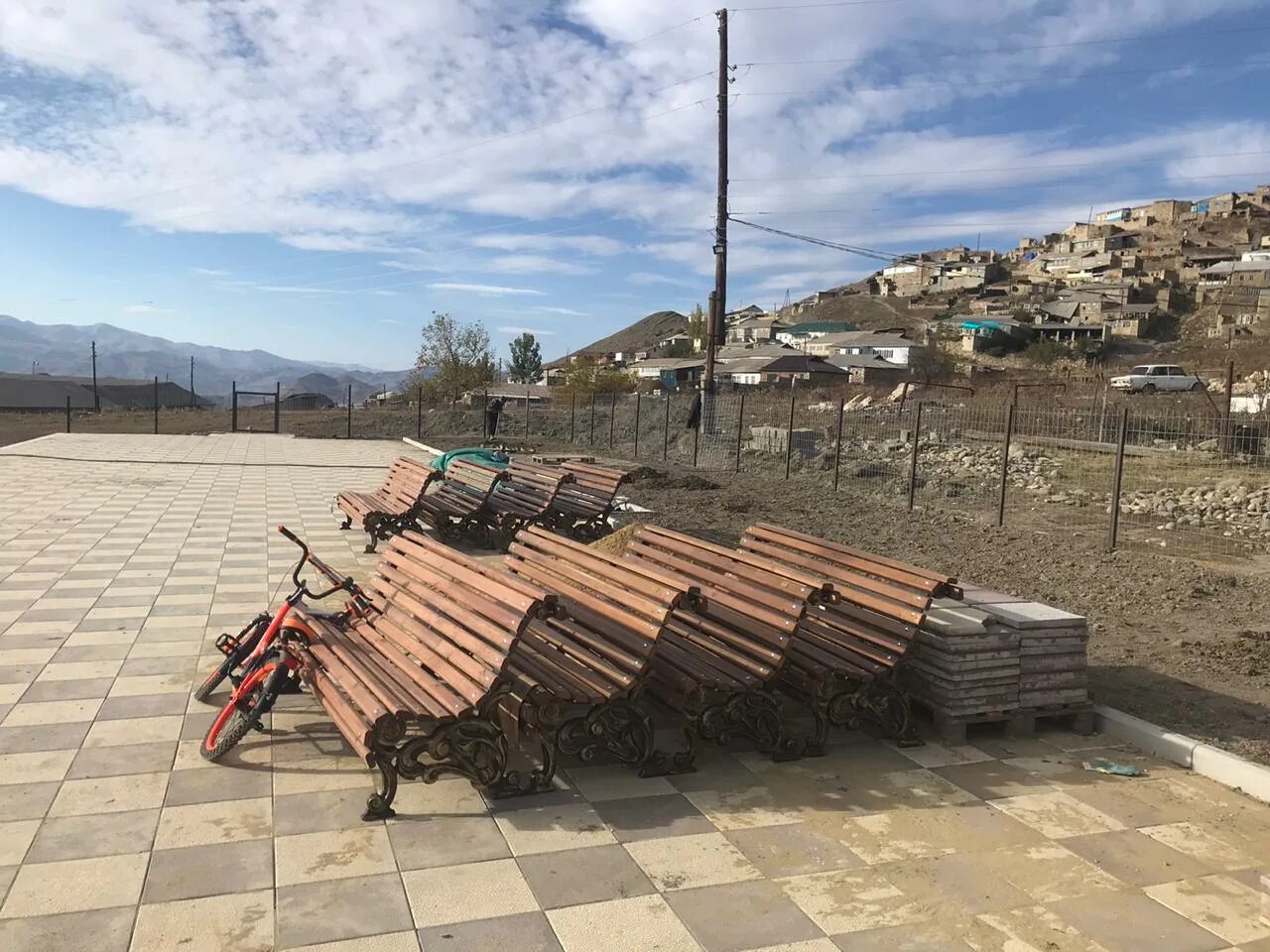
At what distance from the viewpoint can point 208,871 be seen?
3.30 m

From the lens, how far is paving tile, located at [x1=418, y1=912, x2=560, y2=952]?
9.48 ft

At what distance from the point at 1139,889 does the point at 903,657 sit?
1542 mm

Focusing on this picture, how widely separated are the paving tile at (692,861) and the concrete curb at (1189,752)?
2487 millimetres

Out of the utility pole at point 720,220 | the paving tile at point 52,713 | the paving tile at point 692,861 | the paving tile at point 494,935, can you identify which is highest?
the utility pole at point 720,220

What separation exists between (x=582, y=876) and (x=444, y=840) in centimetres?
60

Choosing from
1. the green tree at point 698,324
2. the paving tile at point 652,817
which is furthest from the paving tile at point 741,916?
the green tree at point 698,324

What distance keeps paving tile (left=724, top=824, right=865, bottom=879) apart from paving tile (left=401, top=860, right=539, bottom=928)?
0.88 meters

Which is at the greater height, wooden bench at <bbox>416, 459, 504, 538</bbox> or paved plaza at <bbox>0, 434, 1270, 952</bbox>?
wooden bench at <bbox>416, 459, 504, 538</bbox>

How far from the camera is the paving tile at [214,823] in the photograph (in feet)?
11.6

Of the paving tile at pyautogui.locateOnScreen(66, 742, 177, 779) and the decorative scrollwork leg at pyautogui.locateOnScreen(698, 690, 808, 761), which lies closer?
the paving tile at pyautogui.locateOnScreen(66, 742, 177, 779)

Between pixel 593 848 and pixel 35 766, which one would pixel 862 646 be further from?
pixel 35 766

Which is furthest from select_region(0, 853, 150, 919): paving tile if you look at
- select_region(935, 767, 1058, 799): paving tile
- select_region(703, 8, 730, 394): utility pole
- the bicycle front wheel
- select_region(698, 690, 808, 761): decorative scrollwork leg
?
select_region(703, 8, 730, 394): utility pole

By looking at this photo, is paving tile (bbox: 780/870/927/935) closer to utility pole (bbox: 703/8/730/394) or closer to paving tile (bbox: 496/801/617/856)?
paving tile (bbox: 496/801/617/856)

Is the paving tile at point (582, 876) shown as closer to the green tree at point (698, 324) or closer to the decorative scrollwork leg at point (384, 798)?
the decorative scrollwork leg at point (384, 798)
